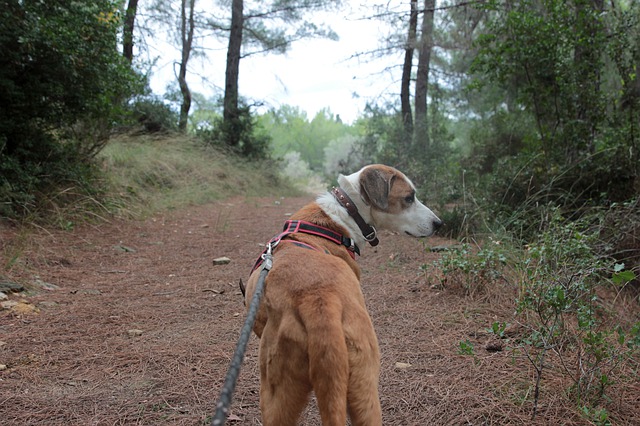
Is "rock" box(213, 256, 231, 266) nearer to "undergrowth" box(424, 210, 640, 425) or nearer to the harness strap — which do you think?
"undergrowth" box(424, 210, 640, 425)

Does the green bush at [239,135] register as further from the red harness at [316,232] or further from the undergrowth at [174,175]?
the red harness at [316,232]

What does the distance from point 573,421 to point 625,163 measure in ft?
14.4

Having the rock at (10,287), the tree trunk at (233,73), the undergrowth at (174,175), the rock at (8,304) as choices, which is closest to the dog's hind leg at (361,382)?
the rock at (8,304)

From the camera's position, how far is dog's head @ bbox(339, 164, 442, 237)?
3.31 meters

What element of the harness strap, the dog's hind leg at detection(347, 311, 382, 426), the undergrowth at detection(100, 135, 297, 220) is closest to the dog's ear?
the harness strap

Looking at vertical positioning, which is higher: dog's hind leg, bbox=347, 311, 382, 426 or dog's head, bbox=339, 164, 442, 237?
dog's head, bbox=339, 164, 442, 237

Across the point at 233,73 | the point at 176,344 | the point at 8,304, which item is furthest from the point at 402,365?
the point at 233,73

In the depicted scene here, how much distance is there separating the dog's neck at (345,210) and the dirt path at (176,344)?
3.32 feet

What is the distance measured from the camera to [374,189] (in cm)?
330

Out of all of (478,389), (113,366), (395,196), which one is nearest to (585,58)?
(395,196)

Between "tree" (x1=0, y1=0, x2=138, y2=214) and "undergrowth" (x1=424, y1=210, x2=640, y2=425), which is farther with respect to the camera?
"tree" (x1=0, y1=0, x2=138, y2=214)

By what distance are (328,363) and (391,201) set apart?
75.1 inches

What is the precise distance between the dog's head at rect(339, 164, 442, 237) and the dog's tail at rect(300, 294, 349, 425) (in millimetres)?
1610

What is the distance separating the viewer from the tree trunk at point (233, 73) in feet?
56.1
